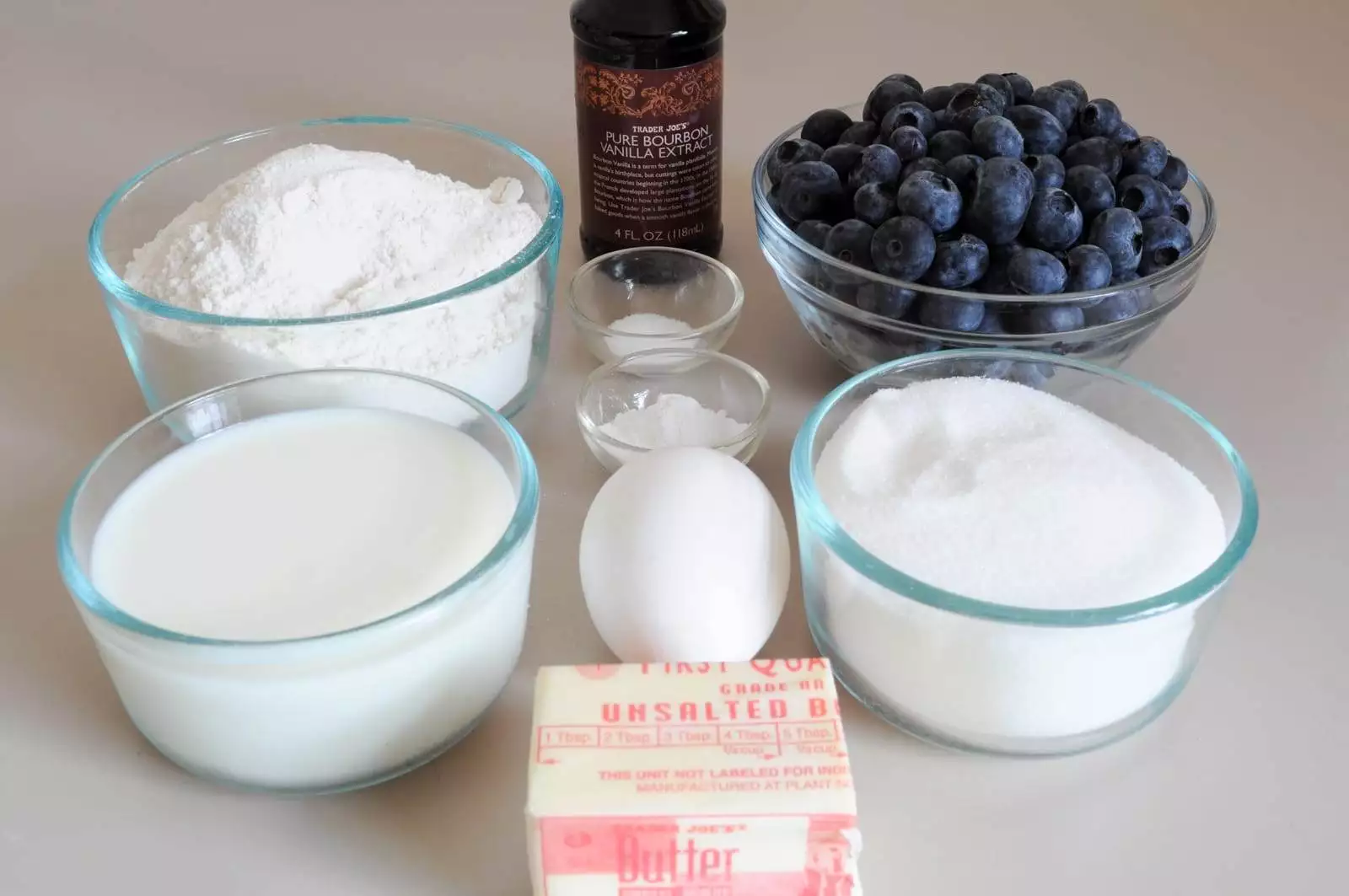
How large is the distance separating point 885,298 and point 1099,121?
0.24 m

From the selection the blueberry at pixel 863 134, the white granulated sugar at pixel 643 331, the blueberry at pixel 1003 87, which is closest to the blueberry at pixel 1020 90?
the blueberry at pixel 1003 87

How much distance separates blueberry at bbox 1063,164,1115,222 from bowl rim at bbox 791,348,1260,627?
160 mm

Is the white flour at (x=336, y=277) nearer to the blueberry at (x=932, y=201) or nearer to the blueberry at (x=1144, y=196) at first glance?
the blueberry at (x=932, y=201)

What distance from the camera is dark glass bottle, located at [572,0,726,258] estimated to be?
35.9 inches

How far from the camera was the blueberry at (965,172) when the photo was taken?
2.71 ft

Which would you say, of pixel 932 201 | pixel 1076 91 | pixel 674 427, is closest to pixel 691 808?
pixel 674 427

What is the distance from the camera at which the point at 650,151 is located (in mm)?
961

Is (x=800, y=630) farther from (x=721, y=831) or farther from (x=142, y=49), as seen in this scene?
(x=142, y=49)

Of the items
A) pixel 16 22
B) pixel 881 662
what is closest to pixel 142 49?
pixel 16 22

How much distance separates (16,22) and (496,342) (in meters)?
1.11

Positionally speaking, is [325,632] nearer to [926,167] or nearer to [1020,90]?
[926,167]

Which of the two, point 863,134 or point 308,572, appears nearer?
point 308,572

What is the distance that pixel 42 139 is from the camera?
1.27m

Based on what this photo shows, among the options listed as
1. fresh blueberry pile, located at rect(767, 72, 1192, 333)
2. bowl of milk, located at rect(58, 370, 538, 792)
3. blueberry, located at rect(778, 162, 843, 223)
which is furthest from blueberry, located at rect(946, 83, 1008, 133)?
bowl of milk, located at rect(58, 370, 538, 792)
